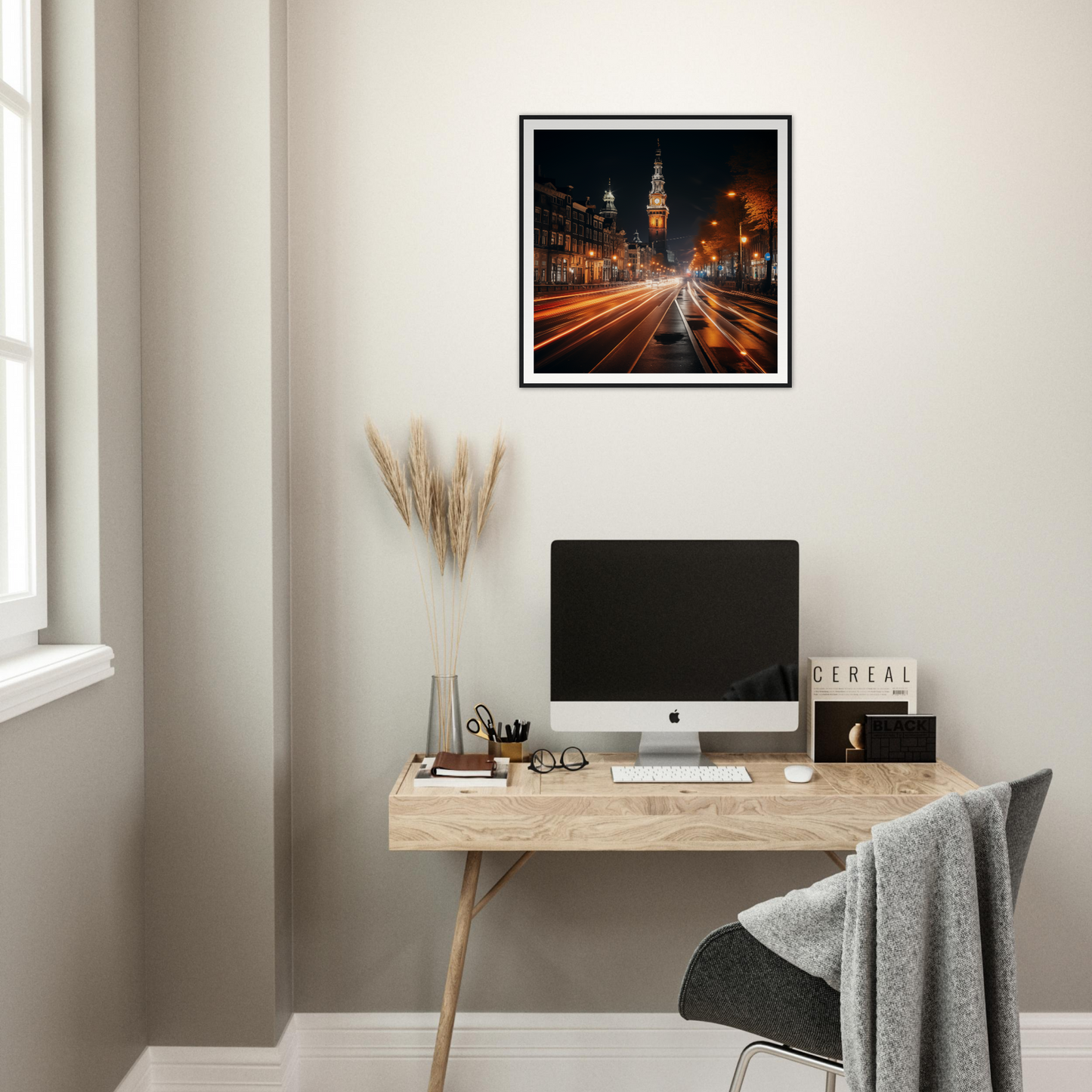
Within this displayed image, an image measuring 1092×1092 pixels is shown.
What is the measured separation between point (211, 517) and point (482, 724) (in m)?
0.78

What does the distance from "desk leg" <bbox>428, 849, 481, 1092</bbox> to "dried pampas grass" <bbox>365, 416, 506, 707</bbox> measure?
1.04ft

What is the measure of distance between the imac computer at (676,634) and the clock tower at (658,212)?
0.75 m

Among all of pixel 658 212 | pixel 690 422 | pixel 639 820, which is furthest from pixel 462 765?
pixel 658 212

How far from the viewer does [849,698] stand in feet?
6.79

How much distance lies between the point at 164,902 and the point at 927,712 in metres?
1.84

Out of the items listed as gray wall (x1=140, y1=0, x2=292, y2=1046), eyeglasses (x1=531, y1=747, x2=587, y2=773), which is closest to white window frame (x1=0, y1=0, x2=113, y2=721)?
gray wall (x1=140, y1=0, x2=292, y2=1046)

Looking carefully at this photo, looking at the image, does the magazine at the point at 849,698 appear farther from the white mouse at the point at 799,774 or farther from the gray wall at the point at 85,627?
the gray wall at the point at 85,627

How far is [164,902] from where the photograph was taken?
2039mm

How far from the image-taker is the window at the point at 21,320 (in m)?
1.67

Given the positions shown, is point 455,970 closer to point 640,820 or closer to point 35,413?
point 640,820

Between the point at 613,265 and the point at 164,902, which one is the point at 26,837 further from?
the point at 613,265

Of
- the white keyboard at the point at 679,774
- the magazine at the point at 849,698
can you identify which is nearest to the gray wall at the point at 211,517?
the white keyboard at the point at 679,774

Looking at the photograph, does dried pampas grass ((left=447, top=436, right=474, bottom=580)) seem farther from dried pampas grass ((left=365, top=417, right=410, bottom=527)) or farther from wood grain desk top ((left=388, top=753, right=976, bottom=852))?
wood grain desk top ((left=388, top=753, right=976, bottom=852))

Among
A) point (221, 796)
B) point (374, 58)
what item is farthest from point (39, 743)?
point (374, 58)
